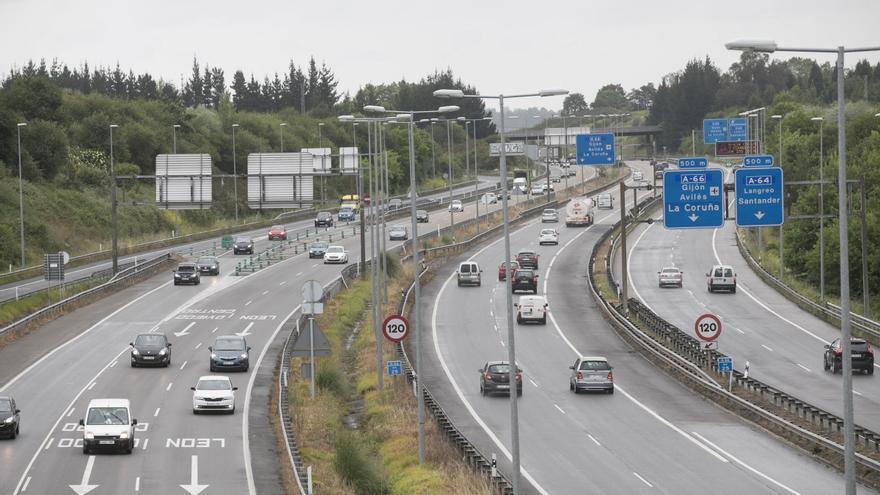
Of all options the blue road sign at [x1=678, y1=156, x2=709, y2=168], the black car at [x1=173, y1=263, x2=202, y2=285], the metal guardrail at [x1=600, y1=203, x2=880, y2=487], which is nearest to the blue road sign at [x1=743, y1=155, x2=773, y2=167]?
the metal guardrail at [x1=600, y1=203, x2=880, y2=487]

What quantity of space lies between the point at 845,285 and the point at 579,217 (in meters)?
107

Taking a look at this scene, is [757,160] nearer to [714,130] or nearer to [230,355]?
[230,355]

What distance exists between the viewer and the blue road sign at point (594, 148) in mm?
85875

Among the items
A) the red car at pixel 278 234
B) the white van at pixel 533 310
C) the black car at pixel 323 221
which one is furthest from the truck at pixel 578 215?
the white van at pixel 533 310

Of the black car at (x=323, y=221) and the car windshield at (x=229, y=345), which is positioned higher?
the black car at (x=323, y=221)

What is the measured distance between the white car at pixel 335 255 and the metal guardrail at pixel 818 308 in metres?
29.2

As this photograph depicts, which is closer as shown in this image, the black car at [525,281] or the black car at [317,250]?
the black car at [525,281]

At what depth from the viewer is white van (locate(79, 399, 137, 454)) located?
3681 cm

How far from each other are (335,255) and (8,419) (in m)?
60.8

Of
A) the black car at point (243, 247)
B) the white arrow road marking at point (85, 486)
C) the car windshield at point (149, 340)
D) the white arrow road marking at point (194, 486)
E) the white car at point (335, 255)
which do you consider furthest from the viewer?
the black car at point (243, 247)

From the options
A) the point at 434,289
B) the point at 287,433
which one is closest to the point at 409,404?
the point at 287,433

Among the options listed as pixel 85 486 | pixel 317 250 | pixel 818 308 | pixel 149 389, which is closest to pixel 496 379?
pixel 149 389

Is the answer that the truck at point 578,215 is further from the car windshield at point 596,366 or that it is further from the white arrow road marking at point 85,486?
the white arrow road marking at point 85,486

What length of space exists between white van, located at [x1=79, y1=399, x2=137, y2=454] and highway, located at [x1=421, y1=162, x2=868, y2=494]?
10.1 meters
